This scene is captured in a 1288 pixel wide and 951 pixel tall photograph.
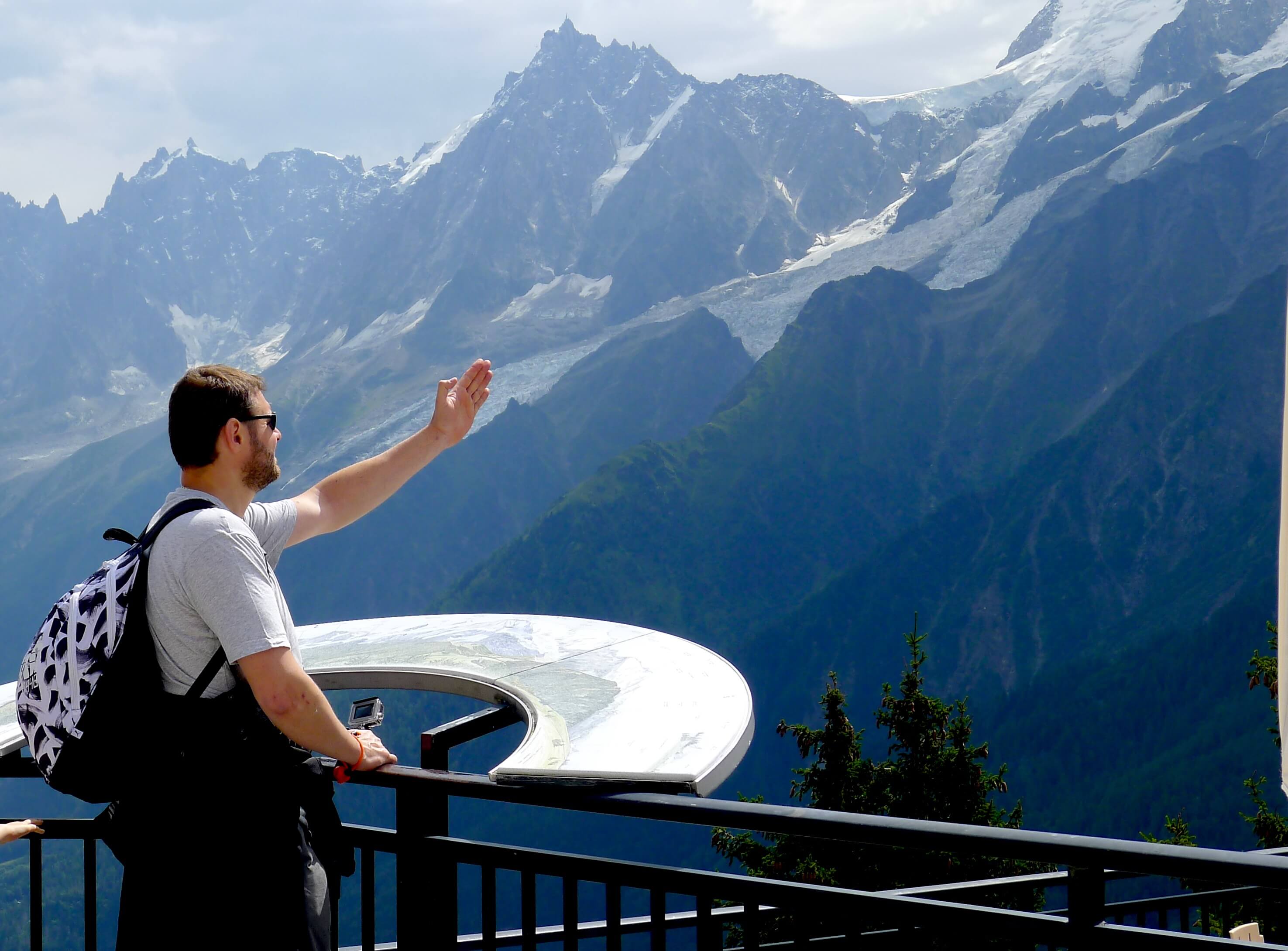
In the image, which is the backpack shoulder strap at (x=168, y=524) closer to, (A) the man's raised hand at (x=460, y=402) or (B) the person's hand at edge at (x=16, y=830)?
(B) the person's hand at edge at (x=16, y=830)

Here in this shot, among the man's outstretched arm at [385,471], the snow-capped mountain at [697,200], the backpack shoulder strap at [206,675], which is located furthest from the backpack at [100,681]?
the snow-capped mountain at [697,200]

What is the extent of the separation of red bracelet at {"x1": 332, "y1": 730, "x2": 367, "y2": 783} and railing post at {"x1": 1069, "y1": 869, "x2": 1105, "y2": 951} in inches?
44.6

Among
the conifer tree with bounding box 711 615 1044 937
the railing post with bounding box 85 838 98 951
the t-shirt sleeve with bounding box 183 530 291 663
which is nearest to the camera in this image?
the t-shirt sleeve with bounding box 183 530 291 663

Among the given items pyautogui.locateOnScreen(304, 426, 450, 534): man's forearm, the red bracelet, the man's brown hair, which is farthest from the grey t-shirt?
pyautogui.locateOnScreen(304, 426, 450, 534): man's forearm

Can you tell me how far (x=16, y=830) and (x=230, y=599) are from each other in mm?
791

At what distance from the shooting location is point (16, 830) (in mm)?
2090

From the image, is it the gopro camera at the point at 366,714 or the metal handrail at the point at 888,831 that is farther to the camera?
the gopro camera at the point at 366,714

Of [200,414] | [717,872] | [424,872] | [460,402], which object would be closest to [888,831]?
[717,872]

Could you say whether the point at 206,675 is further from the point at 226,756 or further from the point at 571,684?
the point at 571,684

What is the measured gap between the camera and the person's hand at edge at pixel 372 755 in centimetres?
192

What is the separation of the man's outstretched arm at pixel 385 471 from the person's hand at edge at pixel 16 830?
2.46 feet

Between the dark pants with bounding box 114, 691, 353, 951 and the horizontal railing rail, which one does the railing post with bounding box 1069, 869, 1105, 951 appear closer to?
the horizontal railing rail

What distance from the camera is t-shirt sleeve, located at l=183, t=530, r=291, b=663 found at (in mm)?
1730

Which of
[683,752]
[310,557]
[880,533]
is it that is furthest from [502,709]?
[310,557]
